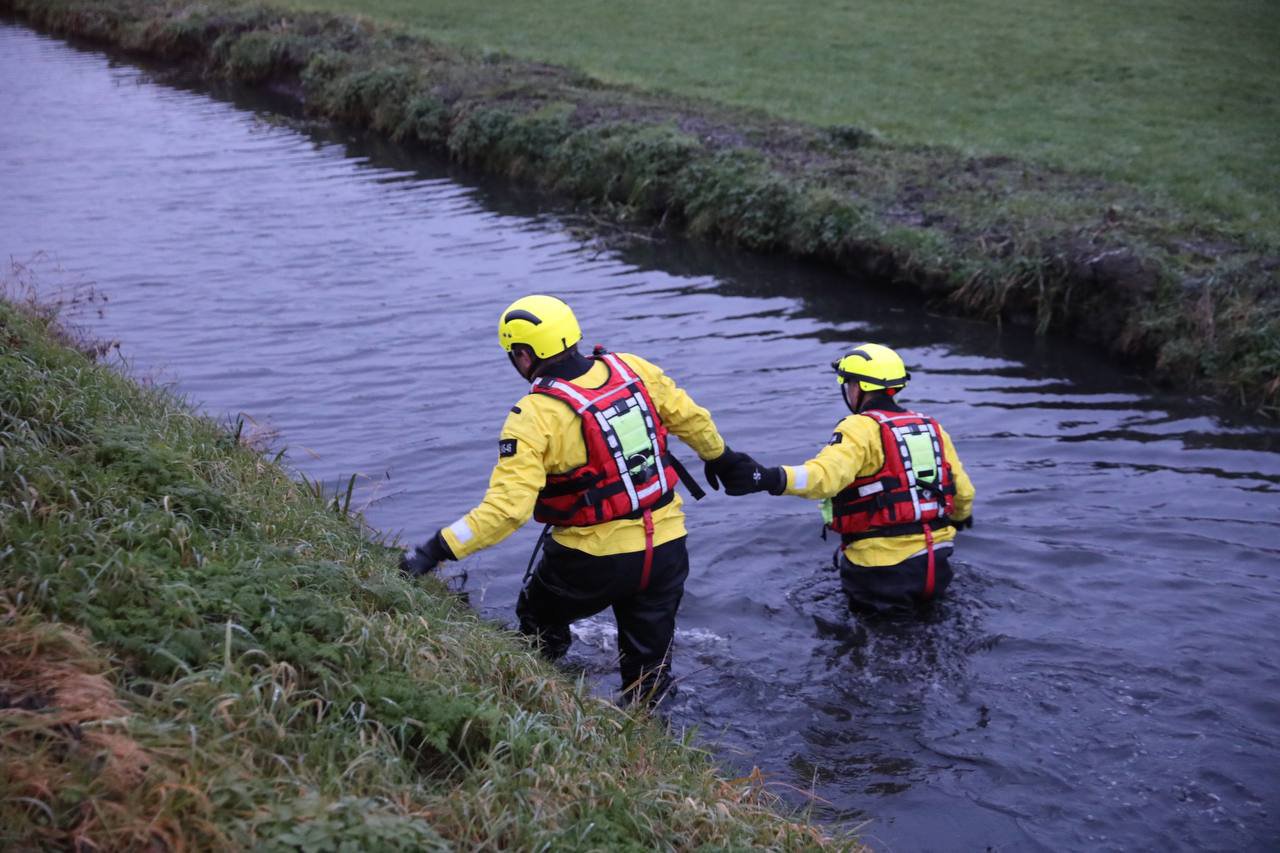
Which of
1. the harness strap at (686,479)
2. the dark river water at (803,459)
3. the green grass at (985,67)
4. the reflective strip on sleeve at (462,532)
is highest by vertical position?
the green grass at (985,67)

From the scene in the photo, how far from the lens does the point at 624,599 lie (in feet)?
21.5

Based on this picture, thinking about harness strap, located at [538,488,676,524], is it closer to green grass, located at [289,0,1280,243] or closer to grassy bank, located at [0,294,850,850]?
grassy bank, located at [0,294,850,850]

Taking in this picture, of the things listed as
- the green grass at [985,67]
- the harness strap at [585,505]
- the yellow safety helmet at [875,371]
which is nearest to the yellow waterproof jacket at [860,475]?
the yellow safety helmet at [875,371]

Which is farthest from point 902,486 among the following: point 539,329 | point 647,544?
point 539,329

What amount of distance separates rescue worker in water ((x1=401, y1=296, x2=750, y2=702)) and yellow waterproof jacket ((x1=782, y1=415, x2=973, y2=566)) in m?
0.83

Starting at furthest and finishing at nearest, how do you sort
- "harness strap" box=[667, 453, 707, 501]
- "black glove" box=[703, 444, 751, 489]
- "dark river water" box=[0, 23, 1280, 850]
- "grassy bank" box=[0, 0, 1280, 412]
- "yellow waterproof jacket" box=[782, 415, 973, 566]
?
"grassy bank" box=[0, 0, 1280, 412] → "yellow waterproof jacket" box=[782, 415, 973, 566] → "black glove" box=[703, 444, 751, 489] → "harness strap" box=[667, 453, 707, 501] → "dark river water" box=[0, 23, 1280, 850]

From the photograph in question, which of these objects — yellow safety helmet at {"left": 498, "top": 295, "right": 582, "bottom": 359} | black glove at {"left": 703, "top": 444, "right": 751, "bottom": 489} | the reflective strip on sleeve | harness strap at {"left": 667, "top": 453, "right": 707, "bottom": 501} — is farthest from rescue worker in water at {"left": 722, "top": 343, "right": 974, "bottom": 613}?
the reflective strip on sleeve

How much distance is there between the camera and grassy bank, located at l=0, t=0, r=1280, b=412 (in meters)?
12.4

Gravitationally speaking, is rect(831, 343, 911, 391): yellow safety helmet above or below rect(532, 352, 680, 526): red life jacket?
above

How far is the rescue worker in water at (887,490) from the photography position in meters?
7.42

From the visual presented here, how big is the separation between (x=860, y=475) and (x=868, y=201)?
910 cm

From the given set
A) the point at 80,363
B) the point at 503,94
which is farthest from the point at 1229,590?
the point at 503,94

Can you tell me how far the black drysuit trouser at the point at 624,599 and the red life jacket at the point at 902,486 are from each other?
146cm

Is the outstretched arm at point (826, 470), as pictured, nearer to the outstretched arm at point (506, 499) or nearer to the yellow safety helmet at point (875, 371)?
the yellow safety helmet at point (875, 371)
